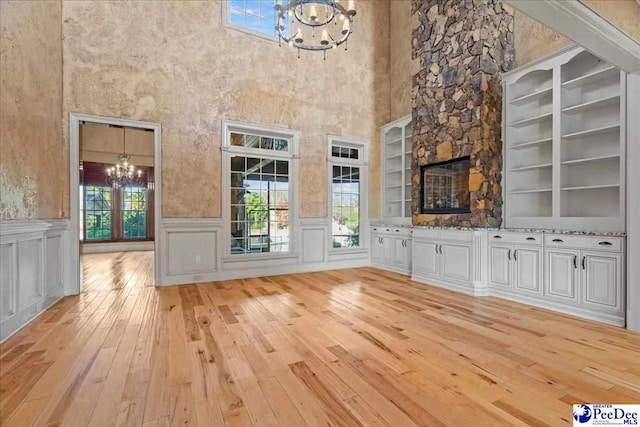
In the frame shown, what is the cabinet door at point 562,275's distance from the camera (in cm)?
329

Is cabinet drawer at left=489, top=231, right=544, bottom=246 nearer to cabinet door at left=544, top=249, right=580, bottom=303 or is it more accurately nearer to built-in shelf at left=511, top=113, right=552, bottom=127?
cabinet door at left=544, top=249, right=580, bottom=303

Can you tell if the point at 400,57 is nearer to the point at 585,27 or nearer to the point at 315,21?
the point at 315,21

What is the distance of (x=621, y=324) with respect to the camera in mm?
2947

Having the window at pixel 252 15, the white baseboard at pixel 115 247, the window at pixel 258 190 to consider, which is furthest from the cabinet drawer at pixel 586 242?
the white baseboard at pixel 115 247

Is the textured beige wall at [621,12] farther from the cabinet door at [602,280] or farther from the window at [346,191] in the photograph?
the window at [346,191]

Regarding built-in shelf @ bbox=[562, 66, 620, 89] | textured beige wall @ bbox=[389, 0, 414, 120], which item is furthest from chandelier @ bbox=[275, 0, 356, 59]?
built-in shelf @ bbox=[562, 66, 620, 89]

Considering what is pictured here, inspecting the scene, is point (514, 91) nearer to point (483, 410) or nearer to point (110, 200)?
point (483, 410)

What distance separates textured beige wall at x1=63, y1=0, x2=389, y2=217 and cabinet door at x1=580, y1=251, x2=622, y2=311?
4.01m

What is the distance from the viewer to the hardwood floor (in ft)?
5.52

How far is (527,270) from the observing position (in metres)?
3.71

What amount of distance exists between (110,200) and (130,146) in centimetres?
183

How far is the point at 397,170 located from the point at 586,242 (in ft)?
11.7

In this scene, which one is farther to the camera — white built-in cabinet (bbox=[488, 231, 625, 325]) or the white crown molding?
white built-in cabinet (bbox=[488, 231, 625, 325])

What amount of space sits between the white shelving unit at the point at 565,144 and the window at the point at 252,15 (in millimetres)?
4119
